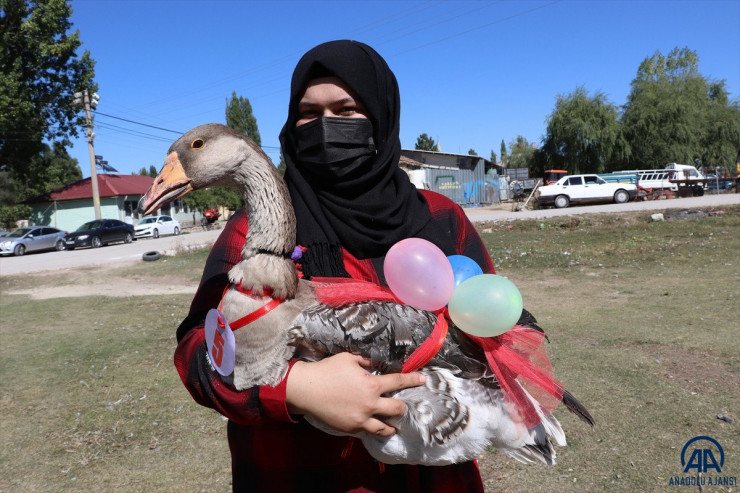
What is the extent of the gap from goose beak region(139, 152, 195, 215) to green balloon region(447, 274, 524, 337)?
1019 millimetres

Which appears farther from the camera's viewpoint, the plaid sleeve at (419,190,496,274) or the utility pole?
the utility pole

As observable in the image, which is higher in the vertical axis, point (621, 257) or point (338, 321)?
point (338, 321)

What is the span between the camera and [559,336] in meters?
5.82

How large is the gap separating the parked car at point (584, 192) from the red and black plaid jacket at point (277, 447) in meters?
27.2

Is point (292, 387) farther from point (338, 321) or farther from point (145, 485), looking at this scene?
point (145, 485)

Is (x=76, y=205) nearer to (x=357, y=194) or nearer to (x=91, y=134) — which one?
(x=91, y=134)

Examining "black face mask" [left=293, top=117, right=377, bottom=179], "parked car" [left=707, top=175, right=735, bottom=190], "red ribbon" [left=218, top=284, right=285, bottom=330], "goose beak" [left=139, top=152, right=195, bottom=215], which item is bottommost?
"red ribbon" [left=218, top=284, right=285, bottom=330]

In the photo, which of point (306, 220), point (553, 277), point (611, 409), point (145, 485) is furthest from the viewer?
point (553, 277)

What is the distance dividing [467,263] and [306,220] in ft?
2.04

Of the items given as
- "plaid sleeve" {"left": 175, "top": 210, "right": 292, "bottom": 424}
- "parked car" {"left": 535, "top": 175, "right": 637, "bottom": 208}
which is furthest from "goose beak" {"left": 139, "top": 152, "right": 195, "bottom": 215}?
"parked car" {"left": 535, "top": 175, "right": 637, "bottom": 208}

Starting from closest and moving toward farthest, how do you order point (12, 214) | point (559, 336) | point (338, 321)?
point (338, 321) → point (559, 336) → point (12, 214)

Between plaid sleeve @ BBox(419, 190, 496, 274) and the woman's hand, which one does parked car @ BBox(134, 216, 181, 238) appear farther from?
the woman's hand

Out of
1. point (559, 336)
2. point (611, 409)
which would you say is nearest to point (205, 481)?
point (611, 409)

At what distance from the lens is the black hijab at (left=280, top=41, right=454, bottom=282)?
1.76 meters
